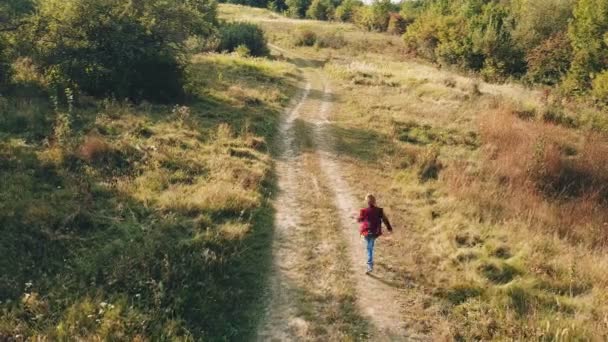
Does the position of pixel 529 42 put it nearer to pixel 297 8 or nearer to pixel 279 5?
pixel 297 8

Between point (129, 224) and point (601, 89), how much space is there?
2934 cm

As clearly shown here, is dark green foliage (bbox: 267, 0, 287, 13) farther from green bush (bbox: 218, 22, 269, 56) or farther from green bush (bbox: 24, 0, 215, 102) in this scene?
green bush (bbox: 24, 0, 215, 102)

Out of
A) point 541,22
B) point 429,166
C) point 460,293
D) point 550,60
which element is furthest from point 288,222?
point 541,22

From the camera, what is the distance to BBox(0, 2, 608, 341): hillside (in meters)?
8.52

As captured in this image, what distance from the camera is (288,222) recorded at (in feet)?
40.2

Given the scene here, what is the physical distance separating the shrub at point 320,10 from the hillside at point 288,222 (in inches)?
3274

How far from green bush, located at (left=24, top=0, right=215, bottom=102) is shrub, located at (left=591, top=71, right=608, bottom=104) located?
24.3 m

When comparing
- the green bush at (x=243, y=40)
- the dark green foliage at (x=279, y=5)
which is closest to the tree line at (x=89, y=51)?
the green bush at (x=243, y=40)

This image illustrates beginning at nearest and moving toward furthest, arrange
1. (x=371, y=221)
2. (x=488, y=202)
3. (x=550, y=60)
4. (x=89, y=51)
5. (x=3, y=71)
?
(x=371, y=221), (x=488, y=202), (x=3, y=71), (x=89, y=51), (x=550, y=60)

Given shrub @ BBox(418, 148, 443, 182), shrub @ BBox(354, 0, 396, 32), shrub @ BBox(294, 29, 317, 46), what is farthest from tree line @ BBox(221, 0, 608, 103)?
shrub @ BBox(354, 0, 396, 32)

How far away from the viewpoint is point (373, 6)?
81812 mm

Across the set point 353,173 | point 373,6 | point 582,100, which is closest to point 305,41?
point 373,6

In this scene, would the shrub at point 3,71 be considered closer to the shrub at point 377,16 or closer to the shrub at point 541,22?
the shrub at point 541,22

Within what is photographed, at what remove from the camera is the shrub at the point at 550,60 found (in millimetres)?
37425
